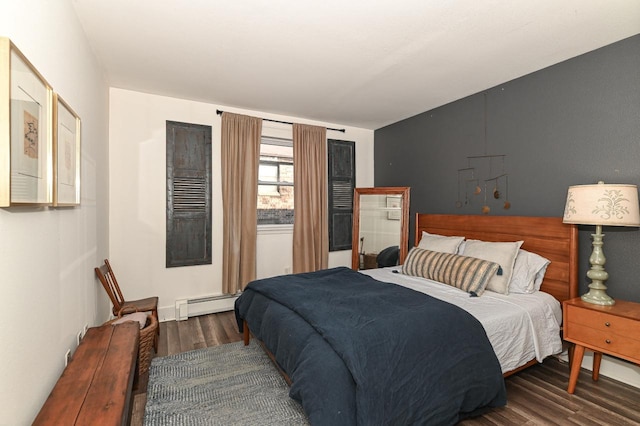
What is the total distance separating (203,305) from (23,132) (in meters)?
2.97

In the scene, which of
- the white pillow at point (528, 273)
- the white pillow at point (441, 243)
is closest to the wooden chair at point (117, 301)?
the white pillow at point (441, 243)

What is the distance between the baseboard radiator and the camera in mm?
3516

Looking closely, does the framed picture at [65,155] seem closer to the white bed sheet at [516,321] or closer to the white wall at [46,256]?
the white wall at [46,256]

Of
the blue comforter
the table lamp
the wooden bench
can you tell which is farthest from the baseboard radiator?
the table lamp

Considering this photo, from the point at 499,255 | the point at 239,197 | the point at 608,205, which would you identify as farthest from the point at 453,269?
the point at 239,197

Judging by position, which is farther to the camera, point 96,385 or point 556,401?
point 556,401

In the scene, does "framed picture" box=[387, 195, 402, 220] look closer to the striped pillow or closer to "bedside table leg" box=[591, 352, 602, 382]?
the striped pillow

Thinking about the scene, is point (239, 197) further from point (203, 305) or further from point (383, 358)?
point (383, 358)

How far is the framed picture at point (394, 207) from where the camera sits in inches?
165

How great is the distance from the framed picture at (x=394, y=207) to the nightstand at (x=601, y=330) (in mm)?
2193

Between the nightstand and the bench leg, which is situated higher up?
the nightstand

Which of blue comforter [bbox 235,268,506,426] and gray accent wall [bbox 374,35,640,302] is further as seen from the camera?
gray accent wall [bbox 374,35,640,302]

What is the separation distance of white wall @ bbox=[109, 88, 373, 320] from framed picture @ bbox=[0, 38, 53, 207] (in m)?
2.14

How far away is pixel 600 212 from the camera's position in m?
2.09
